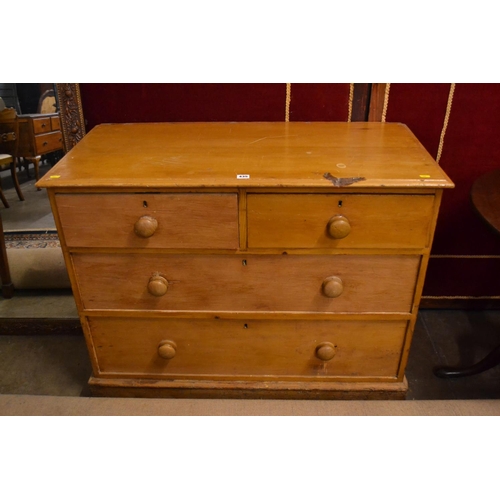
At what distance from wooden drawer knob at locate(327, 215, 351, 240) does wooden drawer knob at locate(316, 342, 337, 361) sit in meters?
0.46

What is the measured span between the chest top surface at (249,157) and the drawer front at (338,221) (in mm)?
58

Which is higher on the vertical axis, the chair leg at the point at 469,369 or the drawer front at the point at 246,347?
the drawer front at the point at 246,347

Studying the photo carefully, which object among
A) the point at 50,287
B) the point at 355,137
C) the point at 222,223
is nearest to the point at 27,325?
the point at 50,287

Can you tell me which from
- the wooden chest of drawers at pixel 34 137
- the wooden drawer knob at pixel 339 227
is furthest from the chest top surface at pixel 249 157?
the wooden chest of drawers at pixel 34 137

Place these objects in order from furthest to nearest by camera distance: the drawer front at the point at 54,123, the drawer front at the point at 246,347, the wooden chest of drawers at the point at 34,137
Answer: the drawer front at the point at 54,123 → the wooden chest of drawers at the point at 34,137 → the drawer front at the point at 246,347

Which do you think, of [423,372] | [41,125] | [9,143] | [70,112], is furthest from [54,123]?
[423,372]

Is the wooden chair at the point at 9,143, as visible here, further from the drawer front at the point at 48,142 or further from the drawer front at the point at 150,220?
the drawer front at the point at 150,220

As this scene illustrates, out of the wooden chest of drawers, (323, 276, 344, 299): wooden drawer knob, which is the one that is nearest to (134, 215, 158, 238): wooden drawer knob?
(323, 276, 344, 299): wooden drawer knob

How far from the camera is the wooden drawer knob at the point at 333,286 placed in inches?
56.6

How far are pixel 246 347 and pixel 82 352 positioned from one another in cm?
90

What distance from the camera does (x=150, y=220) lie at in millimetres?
1331

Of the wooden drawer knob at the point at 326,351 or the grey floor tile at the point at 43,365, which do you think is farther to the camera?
the grey floor tile at the point at 43,365

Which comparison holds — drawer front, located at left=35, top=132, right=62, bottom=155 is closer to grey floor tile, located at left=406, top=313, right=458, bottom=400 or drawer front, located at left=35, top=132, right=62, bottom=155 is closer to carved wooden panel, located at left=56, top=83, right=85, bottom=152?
carved wooden panel, located at left=56, top=83, right=85, bottom=152

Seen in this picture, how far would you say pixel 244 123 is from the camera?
69.5 inches
